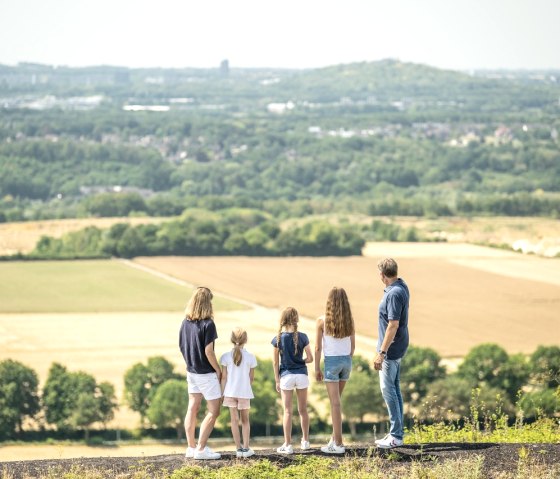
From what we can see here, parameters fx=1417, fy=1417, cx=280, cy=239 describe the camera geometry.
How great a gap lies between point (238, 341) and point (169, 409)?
1016 inches

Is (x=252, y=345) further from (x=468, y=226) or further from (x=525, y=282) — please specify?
(x=468, y=226)

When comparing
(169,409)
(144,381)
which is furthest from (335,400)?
(144,381)

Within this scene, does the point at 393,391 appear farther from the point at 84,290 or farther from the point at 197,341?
the point at 84,290

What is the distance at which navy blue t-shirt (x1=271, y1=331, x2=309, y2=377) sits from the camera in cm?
1605

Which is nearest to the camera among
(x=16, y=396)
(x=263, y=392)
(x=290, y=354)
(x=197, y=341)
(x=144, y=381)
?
(x=197, y=341)

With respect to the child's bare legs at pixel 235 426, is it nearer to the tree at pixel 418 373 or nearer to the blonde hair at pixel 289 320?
the blonde hair at pixel 289 320

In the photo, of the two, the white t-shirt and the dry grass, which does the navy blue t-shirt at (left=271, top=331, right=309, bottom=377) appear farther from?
Answer: the dry grass

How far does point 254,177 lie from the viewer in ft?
603

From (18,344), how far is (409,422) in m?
21.8

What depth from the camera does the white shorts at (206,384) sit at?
15844mm

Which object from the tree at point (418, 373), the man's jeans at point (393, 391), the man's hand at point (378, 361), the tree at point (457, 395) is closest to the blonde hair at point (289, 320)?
the man's hand at point (378, 361)

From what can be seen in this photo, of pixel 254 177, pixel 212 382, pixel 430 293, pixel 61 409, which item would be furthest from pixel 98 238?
pixel 254 177

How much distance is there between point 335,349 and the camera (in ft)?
53.0

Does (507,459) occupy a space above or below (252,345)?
above
